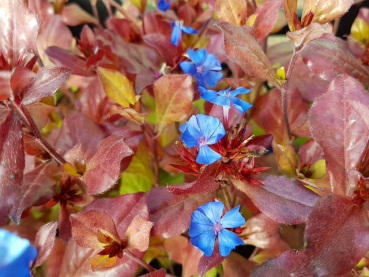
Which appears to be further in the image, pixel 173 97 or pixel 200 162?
pixel 173 97

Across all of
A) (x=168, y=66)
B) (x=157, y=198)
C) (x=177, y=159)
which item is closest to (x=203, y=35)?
(x=168, y=66)

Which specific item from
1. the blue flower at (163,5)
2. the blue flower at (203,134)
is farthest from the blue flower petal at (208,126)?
the blue flower at (163,5)

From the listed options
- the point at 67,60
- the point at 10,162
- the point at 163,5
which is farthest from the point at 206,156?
the point at 163,5

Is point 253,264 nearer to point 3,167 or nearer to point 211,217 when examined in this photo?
point 211,217

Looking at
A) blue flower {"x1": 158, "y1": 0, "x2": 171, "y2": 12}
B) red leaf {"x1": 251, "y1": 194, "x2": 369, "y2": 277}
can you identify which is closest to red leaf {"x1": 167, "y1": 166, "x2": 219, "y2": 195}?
red leaf {"x1": 251, "y1": 194, "x2": 369, "y2": 277}

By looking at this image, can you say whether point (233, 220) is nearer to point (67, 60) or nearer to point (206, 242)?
point (206, 242)
